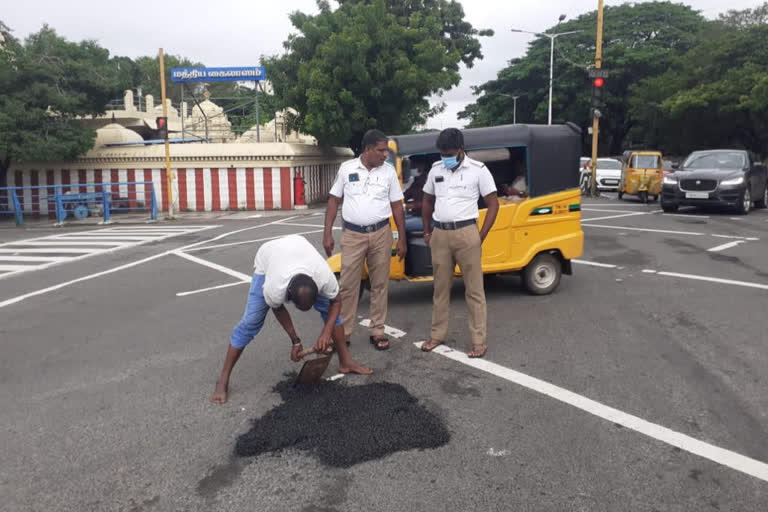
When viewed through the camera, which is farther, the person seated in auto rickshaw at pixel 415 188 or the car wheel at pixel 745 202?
the car wheel at pixel 745 202

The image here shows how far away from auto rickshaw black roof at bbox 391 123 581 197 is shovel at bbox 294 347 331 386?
3.46 m

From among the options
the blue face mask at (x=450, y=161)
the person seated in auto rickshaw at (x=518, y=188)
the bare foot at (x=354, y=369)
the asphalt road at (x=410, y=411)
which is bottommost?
the asphalt road at (x=410, y=411)

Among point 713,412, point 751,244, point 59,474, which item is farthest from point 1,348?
point 751,244

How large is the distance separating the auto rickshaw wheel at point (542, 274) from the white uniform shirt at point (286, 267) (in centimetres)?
395

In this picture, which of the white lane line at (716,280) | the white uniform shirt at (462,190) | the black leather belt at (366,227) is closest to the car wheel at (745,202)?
the white lane line at (716,280)

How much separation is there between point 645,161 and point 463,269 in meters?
19.6

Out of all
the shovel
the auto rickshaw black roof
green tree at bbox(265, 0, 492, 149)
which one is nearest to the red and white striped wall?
green tree at bbox(265, 0, 492, 149)

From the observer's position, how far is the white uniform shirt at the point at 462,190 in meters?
6.09

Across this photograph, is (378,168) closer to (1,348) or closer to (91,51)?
(1,348)

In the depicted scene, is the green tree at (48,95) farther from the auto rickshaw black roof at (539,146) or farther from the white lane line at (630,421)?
the white lane line at (630,421)

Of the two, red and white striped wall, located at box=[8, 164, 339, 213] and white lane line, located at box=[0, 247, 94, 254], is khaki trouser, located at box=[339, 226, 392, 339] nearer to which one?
white lane line, located at box=[0, 247, 94, 254]

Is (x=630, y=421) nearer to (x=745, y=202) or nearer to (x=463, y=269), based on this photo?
(x=463, y=269)

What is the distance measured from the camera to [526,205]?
8.22m

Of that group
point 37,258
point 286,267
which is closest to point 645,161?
point 37,258
